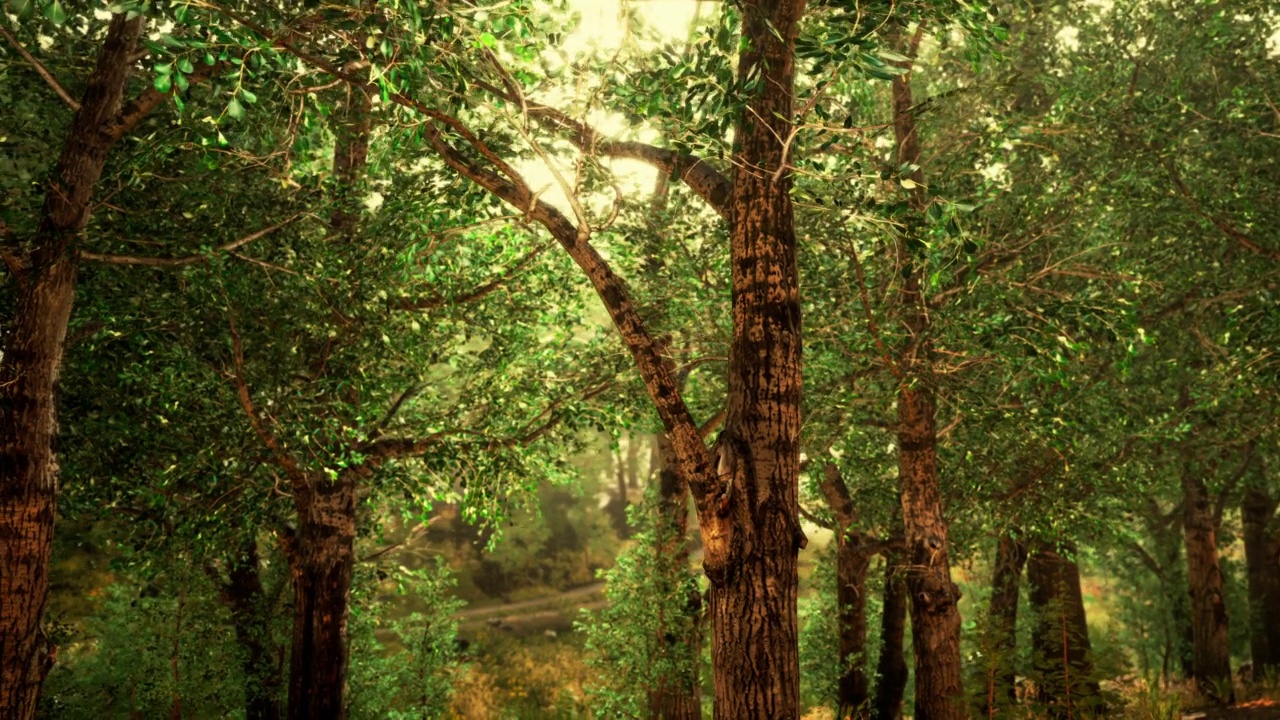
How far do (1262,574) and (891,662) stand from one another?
1139 cm

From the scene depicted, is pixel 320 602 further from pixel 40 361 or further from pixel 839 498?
pixel 839 498

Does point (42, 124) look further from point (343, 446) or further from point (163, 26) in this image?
point (343, 446)

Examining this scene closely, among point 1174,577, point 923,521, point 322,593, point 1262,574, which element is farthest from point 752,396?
point 1174,577

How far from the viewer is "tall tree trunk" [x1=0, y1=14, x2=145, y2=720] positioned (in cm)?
716

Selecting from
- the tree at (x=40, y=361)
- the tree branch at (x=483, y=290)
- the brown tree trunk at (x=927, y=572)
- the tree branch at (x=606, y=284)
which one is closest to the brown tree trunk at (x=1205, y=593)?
the brown tree trunk at (x=927, y=572)

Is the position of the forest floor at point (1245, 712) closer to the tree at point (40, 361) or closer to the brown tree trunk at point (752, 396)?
the brown tree trunk at point (752, 396)

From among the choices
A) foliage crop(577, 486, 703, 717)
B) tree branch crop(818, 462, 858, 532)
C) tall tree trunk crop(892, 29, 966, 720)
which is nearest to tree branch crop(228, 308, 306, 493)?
foliage crop(577, 486, 703, 717)

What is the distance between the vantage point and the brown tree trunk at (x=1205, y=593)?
17.7 metres

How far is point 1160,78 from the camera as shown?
14.2m

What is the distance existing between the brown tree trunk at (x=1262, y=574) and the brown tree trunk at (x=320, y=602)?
20.5 metres

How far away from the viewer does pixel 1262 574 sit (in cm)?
2048

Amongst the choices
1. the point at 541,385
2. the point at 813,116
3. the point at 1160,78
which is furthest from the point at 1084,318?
the point at 1160,78

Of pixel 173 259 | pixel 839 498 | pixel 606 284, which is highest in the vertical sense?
pixel 173 259

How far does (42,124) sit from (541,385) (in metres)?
6.65
